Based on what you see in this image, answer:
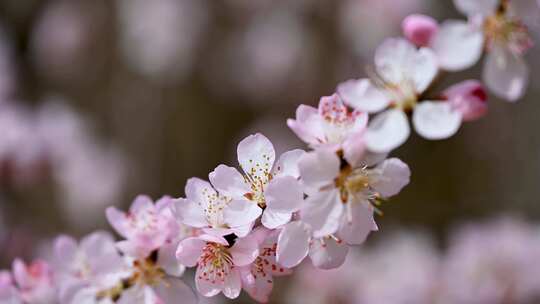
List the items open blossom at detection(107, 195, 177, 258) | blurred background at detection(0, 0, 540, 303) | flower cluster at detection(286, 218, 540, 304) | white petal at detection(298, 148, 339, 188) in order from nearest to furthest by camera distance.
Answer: white petal at detection(298, 148, 339, 188), open blossom at detection(107, 195, 177, 258), flower cluster at detection(286, 218, 540, 304), blurred background at detection(0, 0, 540, 303)

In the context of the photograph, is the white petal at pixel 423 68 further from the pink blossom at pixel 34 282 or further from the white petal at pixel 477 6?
the pink blossom at pixel 34 282

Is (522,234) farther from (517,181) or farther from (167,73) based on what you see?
(167,73)

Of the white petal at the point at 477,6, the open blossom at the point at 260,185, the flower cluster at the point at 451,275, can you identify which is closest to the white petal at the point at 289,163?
the open blossom at the point at 260,185

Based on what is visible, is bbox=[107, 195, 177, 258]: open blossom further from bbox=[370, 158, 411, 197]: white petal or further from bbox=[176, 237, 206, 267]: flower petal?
bbox=[370, 158, 411, 197]: white petal

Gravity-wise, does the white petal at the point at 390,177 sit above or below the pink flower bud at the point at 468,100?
below

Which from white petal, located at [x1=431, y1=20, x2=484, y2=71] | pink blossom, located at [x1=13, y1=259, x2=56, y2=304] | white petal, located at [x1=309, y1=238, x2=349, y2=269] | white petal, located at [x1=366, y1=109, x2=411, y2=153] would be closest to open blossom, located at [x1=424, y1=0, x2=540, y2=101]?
white petal, located at [x1=431, y1=20, x2=484, y2=71]

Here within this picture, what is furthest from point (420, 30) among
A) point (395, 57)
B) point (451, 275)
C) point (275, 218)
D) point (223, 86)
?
point (223, 86)

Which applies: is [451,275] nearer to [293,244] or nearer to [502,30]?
[502,30]
